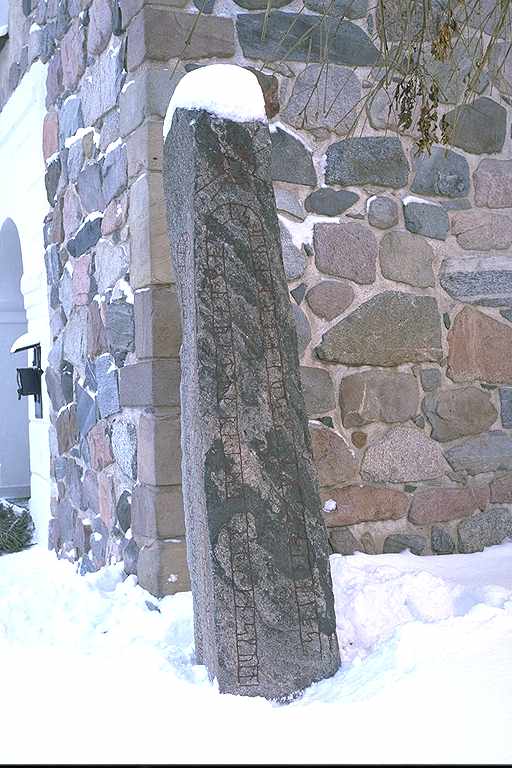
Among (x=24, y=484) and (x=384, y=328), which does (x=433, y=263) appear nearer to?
(x=384, y=328)

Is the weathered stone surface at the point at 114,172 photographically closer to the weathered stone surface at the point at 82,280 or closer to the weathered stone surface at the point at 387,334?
the weathered stone surface at the point at 82,280

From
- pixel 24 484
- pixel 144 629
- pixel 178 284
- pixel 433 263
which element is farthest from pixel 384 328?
pixel 24 484

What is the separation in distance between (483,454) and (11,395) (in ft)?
13.1

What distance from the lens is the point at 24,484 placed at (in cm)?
641

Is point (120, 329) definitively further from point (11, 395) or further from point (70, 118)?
point (11, 395)

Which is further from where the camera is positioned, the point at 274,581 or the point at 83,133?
the point at 83,133

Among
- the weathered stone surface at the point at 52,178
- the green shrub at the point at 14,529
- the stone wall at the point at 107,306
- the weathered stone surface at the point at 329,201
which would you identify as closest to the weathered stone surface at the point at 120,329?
the stone wall at the point at 107,306

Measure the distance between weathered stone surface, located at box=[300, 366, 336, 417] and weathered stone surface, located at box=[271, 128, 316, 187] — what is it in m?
0.75

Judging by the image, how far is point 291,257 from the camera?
11.3ft

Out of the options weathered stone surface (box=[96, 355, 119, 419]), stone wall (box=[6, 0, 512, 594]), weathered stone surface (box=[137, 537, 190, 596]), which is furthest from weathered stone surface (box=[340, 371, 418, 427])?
weathered stone surface (box=[96, 355, 119, 419])

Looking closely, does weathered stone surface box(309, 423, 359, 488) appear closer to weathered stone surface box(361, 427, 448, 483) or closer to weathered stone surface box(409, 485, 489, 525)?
weathered stone surface box(361, 427, 448, 483)

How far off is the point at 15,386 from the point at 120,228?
3315 millimetres

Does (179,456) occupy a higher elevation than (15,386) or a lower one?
lower

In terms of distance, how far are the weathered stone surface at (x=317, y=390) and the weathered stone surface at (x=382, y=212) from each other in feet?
2.16
